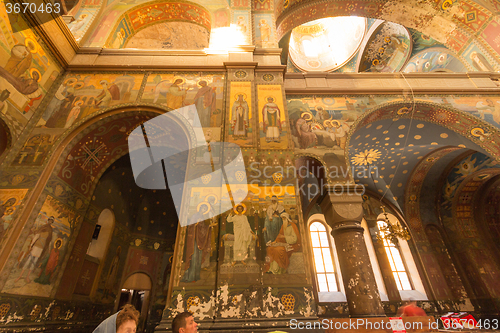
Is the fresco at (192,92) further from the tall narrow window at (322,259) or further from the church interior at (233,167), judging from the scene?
the tall narrow window at (322,259)

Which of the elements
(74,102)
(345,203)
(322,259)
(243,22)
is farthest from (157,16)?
(322,259)

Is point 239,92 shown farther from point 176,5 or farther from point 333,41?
point 333,41

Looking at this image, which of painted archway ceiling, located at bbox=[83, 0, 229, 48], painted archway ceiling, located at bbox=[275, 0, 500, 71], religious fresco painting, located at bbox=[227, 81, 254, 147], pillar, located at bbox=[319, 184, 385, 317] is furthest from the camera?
painted archway ceiling, located at bbox=[275, 0, 500, 71]

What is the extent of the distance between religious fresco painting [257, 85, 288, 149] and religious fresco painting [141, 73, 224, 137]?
3.37 ft

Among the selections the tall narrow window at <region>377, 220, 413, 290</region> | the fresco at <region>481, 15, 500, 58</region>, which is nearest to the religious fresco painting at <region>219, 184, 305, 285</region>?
the tall narrow window at <region>377, 220, 413, 290</region>

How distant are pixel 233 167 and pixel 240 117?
1.41m

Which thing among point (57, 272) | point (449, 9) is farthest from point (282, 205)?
point (449, 9)

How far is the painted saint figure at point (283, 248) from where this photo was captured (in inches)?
177

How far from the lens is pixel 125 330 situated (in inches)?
81.4

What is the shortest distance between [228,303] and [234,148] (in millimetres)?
3093

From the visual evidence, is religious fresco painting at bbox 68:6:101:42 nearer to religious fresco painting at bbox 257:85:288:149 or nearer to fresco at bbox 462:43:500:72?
religious fresco painting at bbox 257:85:288:149

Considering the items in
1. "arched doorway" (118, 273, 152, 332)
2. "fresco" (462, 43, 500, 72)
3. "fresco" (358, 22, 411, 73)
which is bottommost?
"arched doorway" (118, 273, 152, 332)

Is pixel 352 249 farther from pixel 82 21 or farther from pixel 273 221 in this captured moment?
pixel 82 21

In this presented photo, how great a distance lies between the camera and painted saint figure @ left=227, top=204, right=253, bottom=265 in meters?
4.56
